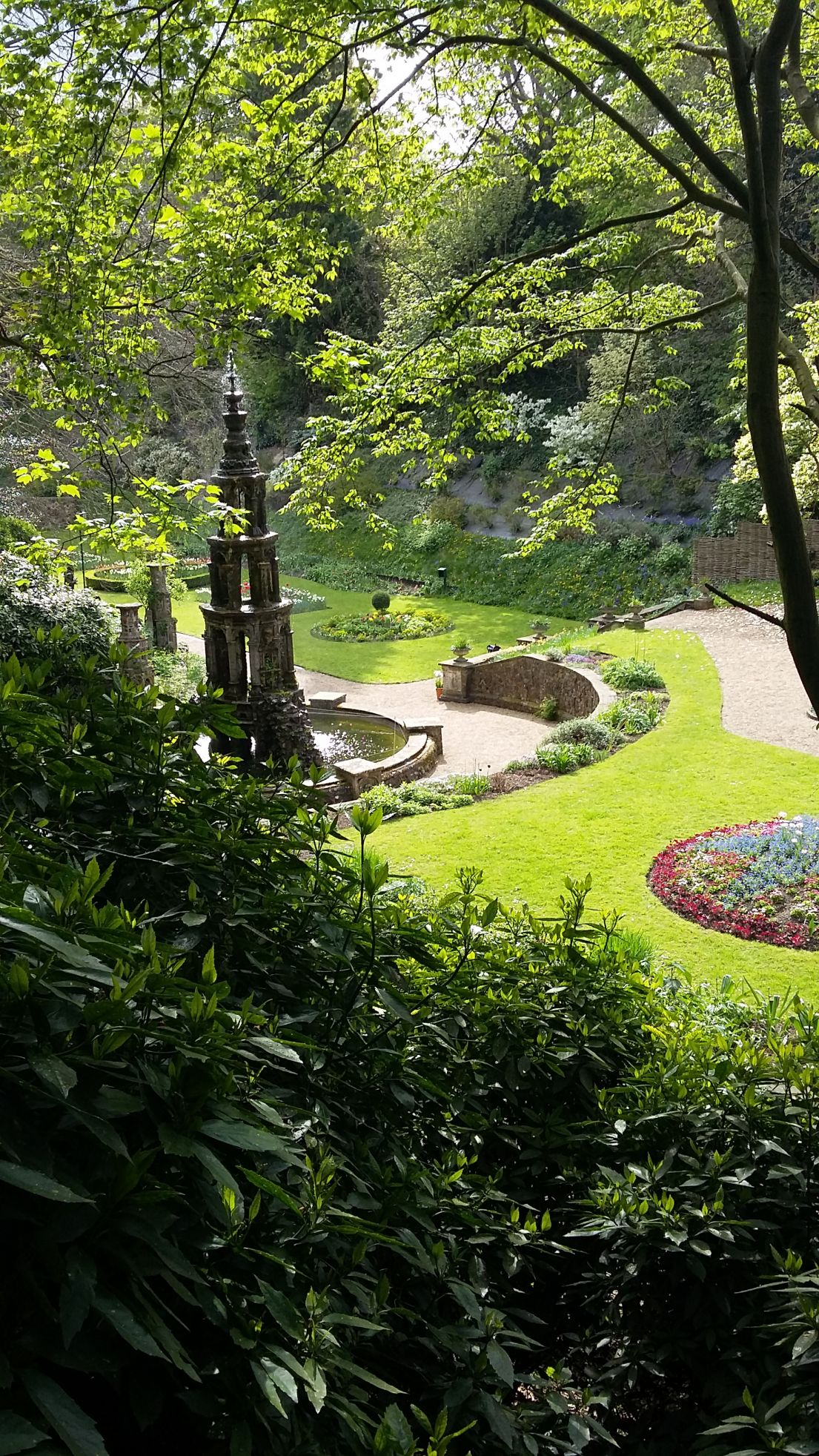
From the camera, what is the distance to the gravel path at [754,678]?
573 inches

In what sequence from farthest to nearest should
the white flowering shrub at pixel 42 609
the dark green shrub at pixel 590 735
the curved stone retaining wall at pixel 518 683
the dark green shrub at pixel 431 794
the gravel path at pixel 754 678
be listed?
the curved stone retaining wall at pixel 518 683 < the dark green shrub at pixel 590 735 < the gravel path at pixel 754 678 < the dark green shrub at pixel 431 794 < the white flowering shrub at pixel 42 609

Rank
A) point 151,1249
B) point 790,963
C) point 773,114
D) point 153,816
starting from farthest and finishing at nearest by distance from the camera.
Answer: point 790,963 < point 773,114 < point 153,816 < point 151,1249

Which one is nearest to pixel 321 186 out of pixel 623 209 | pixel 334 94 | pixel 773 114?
pixel 334 94

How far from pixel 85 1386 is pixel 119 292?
645 centimetres

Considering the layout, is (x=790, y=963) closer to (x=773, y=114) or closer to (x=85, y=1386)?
(x=773, y=114)

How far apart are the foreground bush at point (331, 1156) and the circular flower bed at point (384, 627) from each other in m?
22.2

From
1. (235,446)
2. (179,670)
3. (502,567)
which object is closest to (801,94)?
(235,446)

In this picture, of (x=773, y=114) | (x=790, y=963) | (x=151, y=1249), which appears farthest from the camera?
(x=790, y=963)

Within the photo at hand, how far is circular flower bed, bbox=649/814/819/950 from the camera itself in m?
9.23

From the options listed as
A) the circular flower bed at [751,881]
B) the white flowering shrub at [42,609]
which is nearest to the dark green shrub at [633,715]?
the circular flower bed at [751,881]

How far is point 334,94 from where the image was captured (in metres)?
6.48

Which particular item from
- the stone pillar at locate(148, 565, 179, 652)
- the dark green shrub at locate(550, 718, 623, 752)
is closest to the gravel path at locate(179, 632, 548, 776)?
the dark green shrub at locate(550, 718, 623, 752)

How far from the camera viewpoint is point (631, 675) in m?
17.2

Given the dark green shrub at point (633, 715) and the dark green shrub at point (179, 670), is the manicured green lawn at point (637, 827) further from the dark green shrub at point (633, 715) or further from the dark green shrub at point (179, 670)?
the dark green shrub at point (179, 670)
